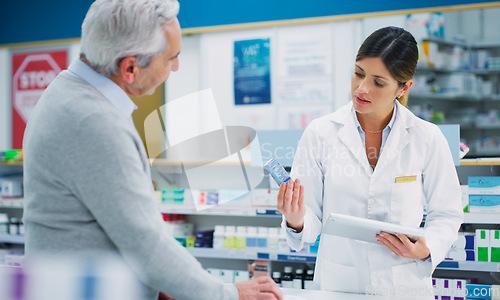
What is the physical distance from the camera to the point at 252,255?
3957mm

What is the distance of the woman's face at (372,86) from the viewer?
2.05 meters

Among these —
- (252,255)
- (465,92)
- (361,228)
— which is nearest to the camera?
(361,228)

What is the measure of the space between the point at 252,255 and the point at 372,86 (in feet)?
7.28

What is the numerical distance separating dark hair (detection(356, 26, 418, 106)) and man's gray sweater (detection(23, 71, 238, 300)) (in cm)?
115

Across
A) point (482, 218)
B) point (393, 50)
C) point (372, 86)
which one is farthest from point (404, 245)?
point (482, 218)

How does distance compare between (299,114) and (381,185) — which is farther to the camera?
(299,114)

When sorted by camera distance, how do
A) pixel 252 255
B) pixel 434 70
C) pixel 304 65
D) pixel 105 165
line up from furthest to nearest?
pixel 434 70 < pixel 304 65 < pixel 252 255 < pixel 105 165

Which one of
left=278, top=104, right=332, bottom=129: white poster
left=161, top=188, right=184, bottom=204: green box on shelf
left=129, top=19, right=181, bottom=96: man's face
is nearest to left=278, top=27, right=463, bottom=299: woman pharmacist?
left=129, top=19, right=181, bottom=96: man's face

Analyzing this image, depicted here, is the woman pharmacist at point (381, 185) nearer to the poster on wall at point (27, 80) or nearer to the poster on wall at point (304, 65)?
the poster on wall at point (304, 65)

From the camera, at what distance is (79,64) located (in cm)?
133

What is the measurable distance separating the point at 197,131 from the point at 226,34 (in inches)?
45.5

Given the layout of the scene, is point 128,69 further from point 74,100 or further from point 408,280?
point 408,280

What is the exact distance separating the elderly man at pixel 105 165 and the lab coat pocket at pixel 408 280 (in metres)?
0.92

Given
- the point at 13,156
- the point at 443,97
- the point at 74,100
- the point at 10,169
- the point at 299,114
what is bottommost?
the point at 10,169
